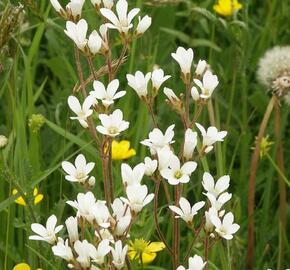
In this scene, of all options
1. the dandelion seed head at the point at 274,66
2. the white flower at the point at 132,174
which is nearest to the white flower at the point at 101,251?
the white flower at the point at 132,174

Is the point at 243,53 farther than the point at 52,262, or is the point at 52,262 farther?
the point at 243,53

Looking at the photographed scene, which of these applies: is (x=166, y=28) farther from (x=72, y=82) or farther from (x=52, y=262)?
Answer: (x=52, y=262)

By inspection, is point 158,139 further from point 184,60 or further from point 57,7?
point 57,7

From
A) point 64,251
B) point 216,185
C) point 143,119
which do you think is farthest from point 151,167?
point 143,119

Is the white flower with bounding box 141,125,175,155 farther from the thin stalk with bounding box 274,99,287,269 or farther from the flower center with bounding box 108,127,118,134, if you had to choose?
the thin stalk with bounding box 274,99,287,269

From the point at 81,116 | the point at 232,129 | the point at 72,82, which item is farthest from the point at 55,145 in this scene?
the point at 81,116
